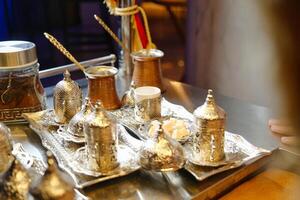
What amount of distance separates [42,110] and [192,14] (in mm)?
1077

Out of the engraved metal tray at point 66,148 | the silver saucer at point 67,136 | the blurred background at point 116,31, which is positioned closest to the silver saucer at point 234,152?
the engraved metal tray at point 66,148

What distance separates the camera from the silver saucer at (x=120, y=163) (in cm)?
67

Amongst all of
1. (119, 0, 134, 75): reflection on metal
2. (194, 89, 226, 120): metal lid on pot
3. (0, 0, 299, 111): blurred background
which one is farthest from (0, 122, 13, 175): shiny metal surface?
(0, 0, 299, 111): blurred background

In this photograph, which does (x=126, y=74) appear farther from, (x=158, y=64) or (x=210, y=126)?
(x=210, y=126)

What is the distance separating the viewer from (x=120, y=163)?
0.70 m

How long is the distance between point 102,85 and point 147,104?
12 cm

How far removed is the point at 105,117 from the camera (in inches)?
26.6

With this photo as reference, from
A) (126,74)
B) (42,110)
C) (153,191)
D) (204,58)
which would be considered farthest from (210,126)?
(204,58)

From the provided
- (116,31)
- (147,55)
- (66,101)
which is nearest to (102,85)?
(66,101)

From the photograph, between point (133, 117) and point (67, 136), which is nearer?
point (67, 136)

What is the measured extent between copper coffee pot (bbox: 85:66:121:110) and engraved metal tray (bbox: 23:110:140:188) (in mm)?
116

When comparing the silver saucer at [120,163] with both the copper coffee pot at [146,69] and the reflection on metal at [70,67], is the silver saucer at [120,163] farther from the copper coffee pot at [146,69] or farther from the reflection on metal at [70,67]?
the reflection on metal at [70,67]

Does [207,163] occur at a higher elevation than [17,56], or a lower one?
lower

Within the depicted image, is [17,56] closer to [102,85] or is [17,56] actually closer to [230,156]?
[102,85]
